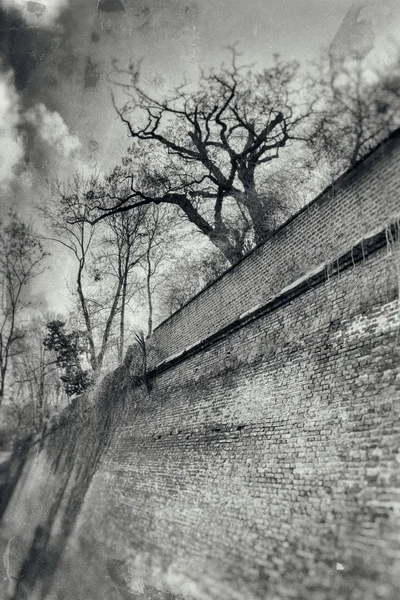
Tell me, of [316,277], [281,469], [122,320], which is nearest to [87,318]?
[122,320]

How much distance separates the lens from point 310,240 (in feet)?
19.6

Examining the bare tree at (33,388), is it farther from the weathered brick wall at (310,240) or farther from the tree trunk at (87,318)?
the weathered brick wall at (310,240)

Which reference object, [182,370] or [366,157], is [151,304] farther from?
[366,157]

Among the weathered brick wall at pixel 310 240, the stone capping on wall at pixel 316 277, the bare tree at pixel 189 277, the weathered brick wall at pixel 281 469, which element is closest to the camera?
the weathered brick wall at pixel 281 469

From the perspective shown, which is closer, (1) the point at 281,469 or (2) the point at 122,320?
(1) the point at 281,469

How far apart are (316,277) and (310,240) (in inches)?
33.5

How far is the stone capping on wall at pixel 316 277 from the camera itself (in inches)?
179

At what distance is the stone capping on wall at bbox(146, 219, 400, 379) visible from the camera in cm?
455

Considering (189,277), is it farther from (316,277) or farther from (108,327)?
(316,277)

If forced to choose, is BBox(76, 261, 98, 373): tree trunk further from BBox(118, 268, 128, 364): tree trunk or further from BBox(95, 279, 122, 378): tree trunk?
BBox(118, 268, 128, 364): tree trunk

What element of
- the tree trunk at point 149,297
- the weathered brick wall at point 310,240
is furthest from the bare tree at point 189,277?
the weathered brick wall at point 310,240

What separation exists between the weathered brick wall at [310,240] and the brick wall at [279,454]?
0.03 meters

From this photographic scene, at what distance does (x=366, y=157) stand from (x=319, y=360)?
2758mm

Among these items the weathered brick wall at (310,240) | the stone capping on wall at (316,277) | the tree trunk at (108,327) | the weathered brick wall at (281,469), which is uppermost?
the tree trunk at (108,327)
